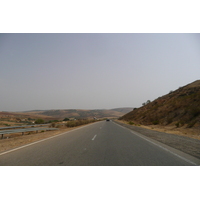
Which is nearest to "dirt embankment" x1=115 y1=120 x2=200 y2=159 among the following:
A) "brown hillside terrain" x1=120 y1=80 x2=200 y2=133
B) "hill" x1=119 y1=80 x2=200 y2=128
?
"brown hillside terrain" x1=120 y1=80 x2=200 y2=133

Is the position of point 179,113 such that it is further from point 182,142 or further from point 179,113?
point 182,142

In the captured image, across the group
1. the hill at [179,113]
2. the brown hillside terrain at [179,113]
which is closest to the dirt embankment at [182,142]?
the brown hillside terrain at [179,113]

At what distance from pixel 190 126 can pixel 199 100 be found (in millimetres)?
11560

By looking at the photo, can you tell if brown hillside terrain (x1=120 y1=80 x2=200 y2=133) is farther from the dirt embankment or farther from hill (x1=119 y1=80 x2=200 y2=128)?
the dirt embankment

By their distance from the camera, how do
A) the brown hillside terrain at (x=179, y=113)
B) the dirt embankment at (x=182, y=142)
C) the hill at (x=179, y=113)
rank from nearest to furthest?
the dirt embankment at (x=182, y=142), the brown hillside terrain at (x=179, y=113), the hill at (x=179, y=113)

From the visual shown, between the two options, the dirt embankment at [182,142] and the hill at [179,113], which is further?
the hill at [179,113]

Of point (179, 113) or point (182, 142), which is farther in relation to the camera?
point (179, 113)

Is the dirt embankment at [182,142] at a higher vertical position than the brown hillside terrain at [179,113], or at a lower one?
lower

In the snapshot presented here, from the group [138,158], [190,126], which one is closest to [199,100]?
[190,126]

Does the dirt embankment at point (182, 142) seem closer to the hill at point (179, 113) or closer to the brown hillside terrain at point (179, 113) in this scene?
the brown hillside terrain at point (179, 113)

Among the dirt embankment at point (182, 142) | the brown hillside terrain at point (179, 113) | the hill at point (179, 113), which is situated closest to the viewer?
the dirt embankment at point (182, 142)

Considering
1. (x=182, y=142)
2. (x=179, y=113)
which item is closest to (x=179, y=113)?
(x=179, y=113)
